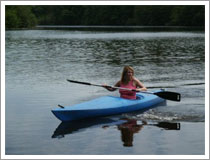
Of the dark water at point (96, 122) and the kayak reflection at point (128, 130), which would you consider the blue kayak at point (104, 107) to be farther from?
the kayak reflection at point (128, 130)

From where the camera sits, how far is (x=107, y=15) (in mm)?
102000

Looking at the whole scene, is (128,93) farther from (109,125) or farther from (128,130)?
(128,130)

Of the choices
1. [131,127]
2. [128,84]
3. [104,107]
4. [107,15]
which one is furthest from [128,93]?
[107,15]

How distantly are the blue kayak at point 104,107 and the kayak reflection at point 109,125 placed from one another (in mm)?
150

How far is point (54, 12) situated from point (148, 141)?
106415 mm

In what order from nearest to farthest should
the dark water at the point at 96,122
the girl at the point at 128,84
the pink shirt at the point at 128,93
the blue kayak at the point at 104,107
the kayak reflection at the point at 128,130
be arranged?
the dark water at the point at 96,122 < the kayak reflection at the point at 128,130 < the blue kayak at the point at 104,107 < the girl at the point at 128,84 < the pink shirt at the point at 128,93

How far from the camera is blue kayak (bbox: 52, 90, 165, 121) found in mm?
9547

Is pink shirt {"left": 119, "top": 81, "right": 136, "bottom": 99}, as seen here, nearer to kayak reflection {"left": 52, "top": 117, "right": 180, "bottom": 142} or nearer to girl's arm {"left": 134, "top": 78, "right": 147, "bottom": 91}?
girl's arm {"left": 134, "top": 78, "right": 147, "bottom": 91}

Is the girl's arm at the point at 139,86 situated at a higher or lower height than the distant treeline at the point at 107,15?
lower

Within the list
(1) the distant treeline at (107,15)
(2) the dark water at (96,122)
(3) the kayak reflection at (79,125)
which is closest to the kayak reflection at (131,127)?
(2) the dark water at (96,122)

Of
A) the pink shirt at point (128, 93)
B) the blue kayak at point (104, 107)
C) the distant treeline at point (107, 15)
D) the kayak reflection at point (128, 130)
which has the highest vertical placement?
the distant treeline at point (107, 15)

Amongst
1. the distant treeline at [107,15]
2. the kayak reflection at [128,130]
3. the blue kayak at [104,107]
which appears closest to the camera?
the kayak reflection at [128,130]

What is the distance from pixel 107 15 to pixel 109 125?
93.9m

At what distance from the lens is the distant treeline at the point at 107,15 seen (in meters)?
72.6
